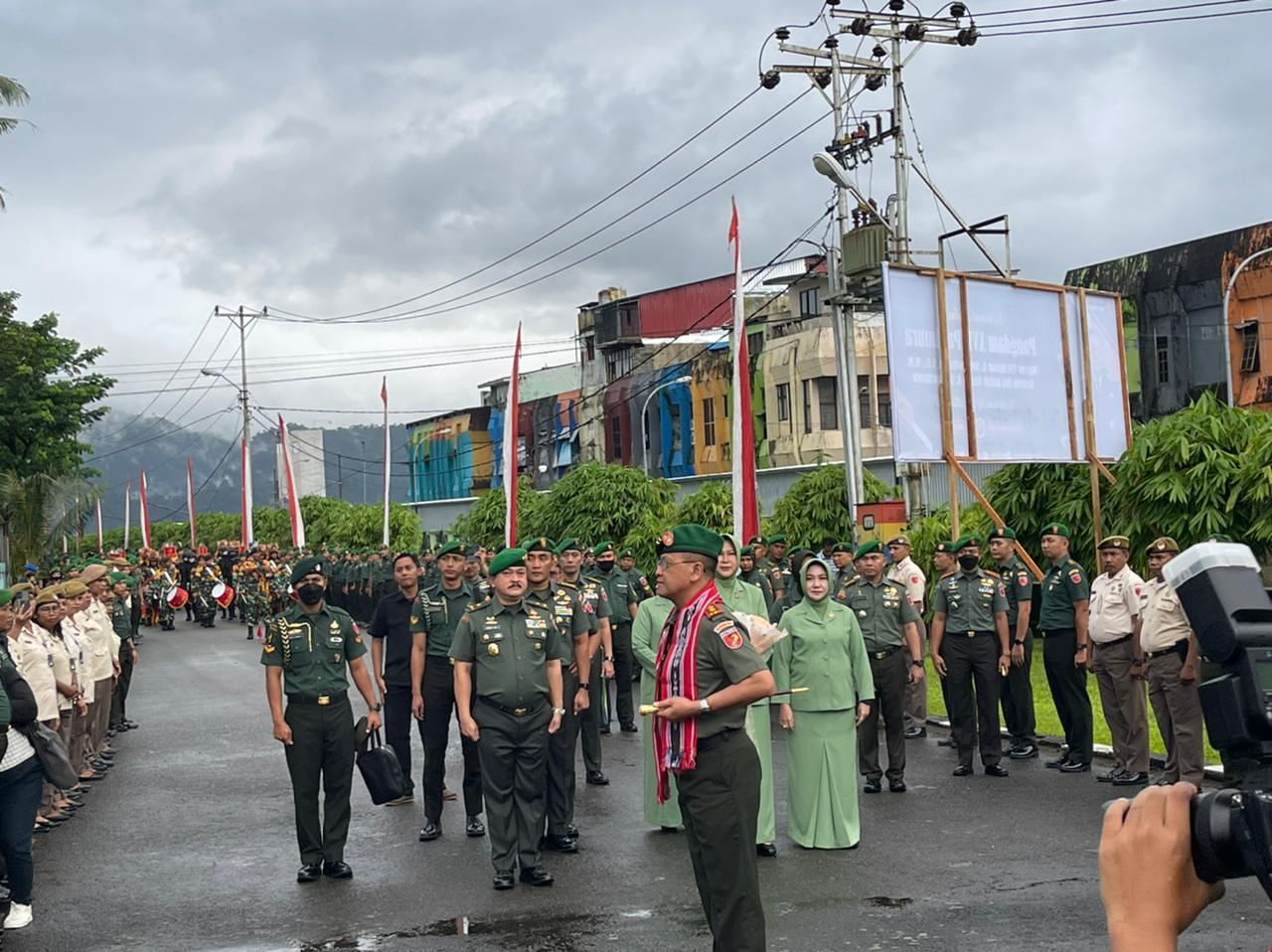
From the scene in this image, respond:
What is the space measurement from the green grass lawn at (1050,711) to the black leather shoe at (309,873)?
6.62 meters

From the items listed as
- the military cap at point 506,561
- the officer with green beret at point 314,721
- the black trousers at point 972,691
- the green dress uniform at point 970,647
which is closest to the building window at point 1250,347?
the green dress uniform at point 970,647

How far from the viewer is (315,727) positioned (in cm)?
869

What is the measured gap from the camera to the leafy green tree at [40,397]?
1334 inches

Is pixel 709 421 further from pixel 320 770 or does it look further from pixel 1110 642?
pixel 320 770

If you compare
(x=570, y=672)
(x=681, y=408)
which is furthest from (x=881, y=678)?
(x=681, y=408)

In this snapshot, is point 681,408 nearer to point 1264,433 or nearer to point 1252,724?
point 1264,433

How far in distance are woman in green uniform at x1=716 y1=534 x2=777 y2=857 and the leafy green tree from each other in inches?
1091

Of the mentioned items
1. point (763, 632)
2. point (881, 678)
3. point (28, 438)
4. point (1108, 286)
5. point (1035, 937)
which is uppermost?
point (1108, 286)

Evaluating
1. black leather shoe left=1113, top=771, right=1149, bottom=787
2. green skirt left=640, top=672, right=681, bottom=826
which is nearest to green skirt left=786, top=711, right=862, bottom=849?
green skirt left=640, top=672, right=681, bottom=826

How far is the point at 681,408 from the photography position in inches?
2377

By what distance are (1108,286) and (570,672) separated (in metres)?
34.4

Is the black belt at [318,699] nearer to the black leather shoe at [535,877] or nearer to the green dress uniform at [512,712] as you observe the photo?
the green dress uniform at [512,712]

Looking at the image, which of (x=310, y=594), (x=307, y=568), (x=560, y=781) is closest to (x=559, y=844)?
(x=560, y=781)

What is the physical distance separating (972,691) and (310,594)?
6.10 metres
